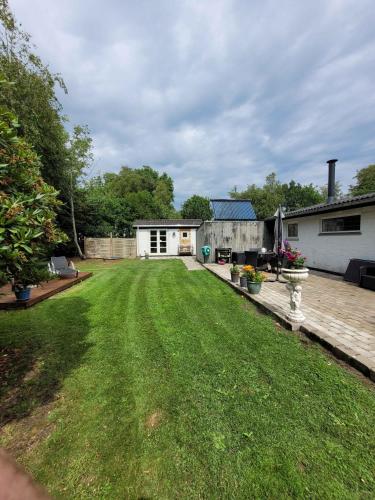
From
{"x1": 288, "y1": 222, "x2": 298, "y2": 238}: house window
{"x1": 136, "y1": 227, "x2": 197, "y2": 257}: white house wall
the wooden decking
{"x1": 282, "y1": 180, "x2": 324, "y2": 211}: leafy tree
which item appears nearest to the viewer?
the wooden decking

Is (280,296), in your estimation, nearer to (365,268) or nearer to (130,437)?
(365,268)

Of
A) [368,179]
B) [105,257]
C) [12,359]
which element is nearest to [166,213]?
[105,257]

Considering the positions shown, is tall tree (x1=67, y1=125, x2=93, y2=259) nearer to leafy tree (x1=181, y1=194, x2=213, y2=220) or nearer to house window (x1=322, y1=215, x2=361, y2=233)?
house window (x1=322, y1=215, x2=361, y2=233)

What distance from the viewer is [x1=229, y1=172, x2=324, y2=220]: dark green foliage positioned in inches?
1576

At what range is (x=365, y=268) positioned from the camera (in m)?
6.43

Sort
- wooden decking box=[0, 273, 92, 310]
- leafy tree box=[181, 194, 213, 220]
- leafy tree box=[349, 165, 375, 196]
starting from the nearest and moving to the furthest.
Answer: wooden decking box=[0, 273, 92, 310], leafy tree box=[349, 165, 375, 196], leafy tree box=[181, 194, 213, 220]

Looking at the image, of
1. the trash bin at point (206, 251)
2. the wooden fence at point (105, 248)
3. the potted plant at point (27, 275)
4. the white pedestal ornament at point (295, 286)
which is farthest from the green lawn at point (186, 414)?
the wooden fence at point (105, 248)

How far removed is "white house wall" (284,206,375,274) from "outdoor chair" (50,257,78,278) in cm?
954

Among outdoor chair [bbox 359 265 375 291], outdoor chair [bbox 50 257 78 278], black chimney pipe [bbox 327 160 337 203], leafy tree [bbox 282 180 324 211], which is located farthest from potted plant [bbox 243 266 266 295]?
leafy tree [bbox 282 180 324 211]

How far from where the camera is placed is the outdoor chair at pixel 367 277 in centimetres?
595

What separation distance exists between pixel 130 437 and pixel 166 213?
37.0m

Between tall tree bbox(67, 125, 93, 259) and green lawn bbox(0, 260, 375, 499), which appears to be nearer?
green lawn bbox(0, 260, 375, 499)

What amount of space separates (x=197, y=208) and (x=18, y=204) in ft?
123

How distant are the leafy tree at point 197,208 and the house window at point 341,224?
1163 inches
